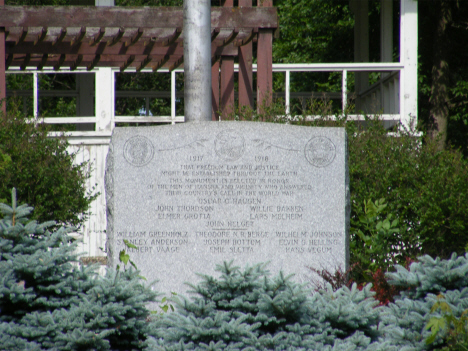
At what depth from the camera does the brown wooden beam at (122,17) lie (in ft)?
26.8

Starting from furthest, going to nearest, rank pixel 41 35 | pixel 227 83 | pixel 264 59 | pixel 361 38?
pixel 361 38 < pixel 227 83 < pixel 264 59 < pixel 41 35

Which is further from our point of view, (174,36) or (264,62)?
(264,62)

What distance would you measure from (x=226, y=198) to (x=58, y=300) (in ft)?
7.48

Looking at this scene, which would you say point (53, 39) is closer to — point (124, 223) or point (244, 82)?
point (244, 82)

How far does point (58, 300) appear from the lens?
356cm

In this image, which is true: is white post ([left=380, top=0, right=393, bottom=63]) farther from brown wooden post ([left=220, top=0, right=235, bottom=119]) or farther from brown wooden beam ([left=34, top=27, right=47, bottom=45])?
brown wooden beam ([left=34, top=27, right=47, bottom=45])

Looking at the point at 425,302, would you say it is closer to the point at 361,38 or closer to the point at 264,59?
the point at 264,59

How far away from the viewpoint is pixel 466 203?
19.6ft

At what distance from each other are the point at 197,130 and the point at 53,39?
13.7ft

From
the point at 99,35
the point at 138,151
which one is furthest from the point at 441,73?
the point at 138,151

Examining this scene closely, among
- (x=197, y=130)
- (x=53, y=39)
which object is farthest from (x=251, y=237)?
(x=53, y=39)

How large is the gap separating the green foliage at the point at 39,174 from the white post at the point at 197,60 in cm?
155

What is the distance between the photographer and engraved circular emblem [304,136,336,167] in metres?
5.64

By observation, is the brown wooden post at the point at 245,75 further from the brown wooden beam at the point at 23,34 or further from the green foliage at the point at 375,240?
the green foliage at the point at 375,240
